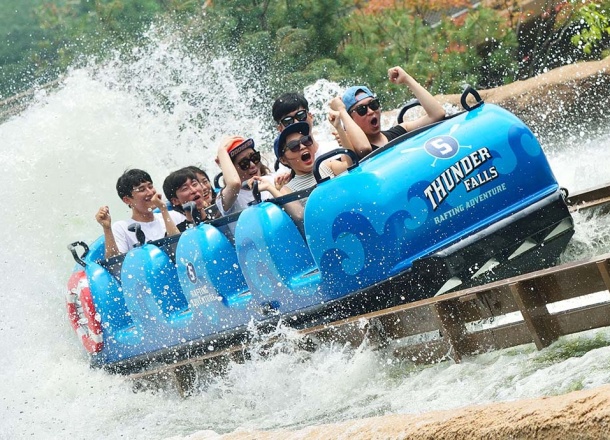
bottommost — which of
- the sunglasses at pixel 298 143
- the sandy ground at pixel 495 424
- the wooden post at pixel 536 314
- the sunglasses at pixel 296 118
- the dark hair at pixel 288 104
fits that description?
the wooden post at pixel 536 314

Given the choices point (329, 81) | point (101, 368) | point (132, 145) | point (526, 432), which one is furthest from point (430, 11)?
point (526, 432)

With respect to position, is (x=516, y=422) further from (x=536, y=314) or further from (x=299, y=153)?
(x=299, y=153)

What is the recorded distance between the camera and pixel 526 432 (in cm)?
277

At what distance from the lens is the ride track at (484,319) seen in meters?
4.55

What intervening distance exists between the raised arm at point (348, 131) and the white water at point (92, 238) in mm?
1106

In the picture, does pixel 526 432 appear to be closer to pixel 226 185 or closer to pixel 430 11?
pixel 226 185

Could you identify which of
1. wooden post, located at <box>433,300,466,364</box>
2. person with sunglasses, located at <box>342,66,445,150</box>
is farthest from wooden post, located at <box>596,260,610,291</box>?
person with sunglasses, located at <box>342,66,445,150</box>

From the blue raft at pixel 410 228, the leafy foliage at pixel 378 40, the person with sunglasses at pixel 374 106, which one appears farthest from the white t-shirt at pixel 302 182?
the leafy foliage at pixel 378 40

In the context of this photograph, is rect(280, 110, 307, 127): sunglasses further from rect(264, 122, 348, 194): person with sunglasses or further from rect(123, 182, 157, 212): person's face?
rect(123, 182, 157, 212): person's face

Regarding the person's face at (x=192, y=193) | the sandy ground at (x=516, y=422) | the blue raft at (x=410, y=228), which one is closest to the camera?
the sandy ground at (x=516, y=422)

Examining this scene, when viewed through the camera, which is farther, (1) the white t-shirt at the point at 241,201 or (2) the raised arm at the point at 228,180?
(1) the white t-shirt at the point at 241,201

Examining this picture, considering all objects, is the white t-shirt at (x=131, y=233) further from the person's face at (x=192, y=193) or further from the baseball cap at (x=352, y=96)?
the baseball cap at (x=352, y=96)

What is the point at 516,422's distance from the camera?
2.81 meters

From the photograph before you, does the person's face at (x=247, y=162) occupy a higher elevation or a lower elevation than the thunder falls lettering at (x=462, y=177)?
higher
